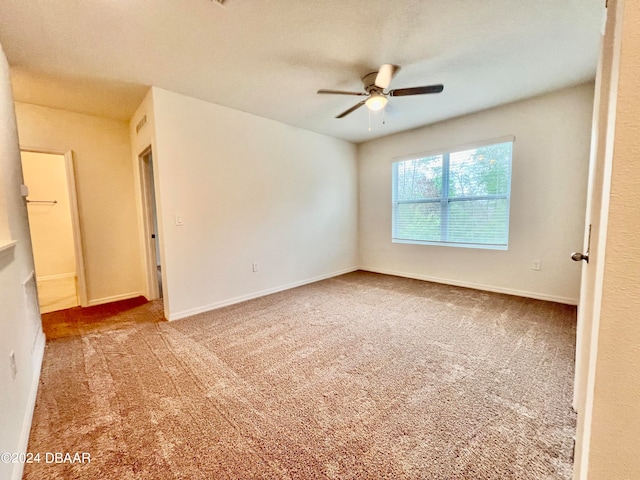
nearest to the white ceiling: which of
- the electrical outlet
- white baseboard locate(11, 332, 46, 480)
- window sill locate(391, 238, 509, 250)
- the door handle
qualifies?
the door handle

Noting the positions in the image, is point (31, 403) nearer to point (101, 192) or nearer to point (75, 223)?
point (75, 223)

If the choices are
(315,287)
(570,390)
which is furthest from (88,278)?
(570,390)

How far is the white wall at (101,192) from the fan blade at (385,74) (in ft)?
11.5

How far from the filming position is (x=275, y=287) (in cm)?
392

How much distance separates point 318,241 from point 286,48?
2.86 meters

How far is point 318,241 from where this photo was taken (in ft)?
14.8

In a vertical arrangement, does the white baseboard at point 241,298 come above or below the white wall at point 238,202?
below

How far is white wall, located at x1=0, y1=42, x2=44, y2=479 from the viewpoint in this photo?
1.21 meters

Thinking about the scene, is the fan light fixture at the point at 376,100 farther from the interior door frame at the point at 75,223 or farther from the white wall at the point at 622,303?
the interior door frame at the point at 75,223

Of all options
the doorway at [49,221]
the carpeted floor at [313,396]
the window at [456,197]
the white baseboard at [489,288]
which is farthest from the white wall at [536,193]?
the doorway at [49,221]

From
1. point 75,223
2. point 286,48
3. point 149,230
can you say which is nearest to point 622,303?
point 286,48

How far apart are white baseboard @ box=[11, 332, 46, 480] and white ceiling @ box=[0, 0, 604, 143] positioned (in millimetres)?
2372

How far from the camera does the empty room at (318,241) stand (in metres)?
1.21

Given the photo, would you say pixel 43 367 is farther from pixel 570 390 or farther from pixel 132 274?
Result: pixel 570 390
